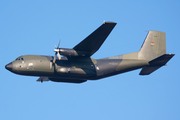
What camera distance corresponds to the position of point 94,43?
76.9 feet

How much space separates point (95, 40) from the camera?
23.2 meters

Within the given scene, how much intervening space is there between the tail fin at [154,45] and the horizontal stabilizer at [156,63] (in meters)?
0.98

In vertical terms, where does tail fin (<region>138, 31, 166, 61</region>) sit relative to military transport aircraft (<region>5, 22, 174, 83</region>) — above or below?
above

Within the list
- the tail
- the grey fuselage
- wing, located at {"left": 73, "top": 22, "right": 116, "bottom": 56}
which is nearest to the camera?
wing, located at {"left": 73, "top": 22, "right": 116, "bottom": 56}

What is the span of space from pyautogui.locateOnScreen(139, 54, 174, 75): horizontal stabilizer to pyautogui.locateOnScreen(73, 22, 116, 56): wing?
225 inches

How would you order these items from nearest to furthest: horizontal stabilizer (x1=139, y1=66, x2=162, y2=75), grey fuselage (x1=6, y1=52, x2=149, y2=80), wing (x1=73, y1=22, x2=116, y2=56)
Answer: wing (x1=73, y1=22, x2=116, y2=56), grey fuselage (x1=6, y1=52, x2=149, y2=80), horizontal stabilizer (x1=139, y1=66, x2=162, y2=75)

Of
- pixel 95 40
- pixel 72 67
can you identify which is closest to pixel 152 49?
pixel 95 40

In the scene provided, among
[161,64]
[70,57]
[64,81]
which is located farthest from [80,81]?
[161,64]

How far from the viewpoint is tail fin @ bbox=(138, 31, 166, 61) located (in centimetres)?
2678

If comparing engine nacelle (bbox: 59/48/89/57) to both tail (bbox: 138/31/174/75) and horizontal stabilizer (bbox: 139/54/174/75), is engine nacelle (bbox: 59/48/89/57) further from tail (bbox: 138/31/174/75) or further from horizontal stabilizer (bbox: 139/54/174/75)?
horizontal stabilizer (bbox: 139/54/174/75)

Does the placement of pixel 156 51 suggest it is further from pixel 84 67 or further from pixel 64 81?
pixel 64 81

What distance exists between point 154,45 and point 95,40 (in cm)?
719

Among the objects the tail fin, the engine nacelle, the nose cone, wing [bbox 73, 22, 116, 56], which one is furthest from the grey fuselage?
the tail fin

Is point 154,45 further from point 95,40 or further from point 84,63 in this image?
point 84,63
